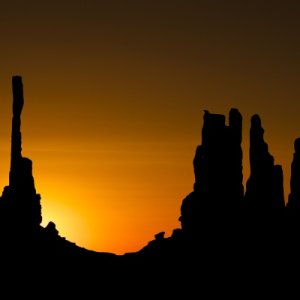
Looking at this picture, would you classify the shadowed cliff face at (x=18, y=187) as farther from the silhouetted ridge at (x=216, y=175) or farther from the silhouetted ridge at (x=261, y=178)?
the silhouetted ridge at (x=261, y=178)

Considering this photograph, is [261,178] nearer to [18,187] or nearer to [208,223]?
[208,223]

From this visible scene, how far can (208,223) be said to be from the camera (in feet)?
453

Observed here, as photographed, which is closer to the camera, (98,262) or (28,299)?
(28,299)

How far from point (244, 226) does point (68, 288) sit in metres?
26.4

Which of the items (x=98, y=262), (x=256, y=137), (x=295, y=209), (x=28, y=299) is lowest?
(x=28, y=299)

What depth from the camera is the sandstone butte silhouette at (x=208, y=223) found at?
13250 cm

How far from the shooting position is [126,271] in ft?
438

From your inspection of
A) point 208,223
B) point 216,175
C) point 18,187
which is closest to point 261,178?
point 216,175

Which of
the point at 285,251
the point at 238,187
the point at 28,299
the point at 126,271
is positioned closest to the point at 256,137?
the point at 238,187

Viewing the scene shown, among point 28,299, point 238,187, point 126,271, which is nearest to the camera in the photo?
point 28,299

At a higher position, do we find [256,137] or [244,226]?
[256,137]

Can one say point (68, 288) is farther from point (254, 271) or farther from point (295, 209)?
point (295, 209)

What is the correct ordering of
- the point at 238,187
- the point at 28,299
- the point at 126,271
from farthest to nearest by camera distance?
the point at 238,187 → the point at 126,271 → the point at 28,299

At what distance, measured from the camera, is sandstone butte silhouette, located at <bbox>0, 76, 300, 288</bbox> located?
13250 centimetres
